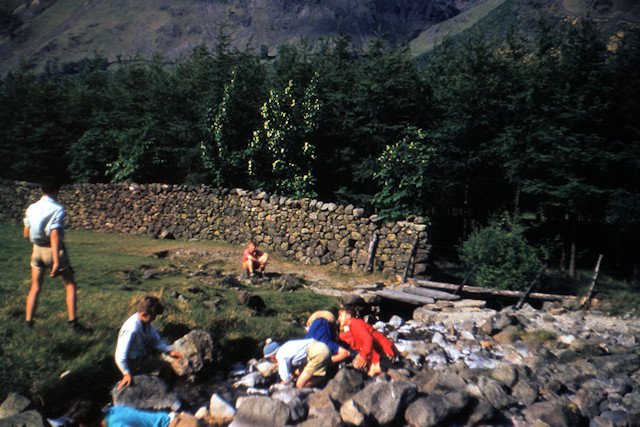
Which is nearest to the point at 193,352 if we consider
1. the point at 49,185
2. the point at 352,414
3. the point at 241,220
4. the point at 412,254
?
the point at 352,414

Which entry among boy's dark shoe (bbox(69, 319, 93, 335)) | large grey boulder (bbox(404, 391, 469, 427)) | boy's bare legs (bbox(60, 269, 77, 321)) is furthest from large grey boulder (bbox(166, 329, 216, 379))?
large grey boulder (bbox(404, 391, 469, 427))

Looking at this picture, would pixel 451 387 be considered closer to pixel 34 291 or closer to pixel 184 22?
pixel 34 291

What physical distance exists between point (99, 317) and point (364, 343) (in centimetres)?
432

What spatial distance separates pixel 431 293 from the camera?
11.3 m

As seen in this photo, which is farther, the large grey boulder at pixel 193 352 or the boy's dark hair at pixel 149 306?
the large grey boulder at pixel 193 352

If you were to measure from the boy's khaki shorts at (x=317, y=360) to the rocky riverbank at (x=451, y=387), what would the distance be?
10.2 inches

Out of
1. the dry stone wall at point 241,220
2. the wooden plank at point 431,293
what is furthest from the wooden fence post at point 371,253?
the wooden plank at point 431,293

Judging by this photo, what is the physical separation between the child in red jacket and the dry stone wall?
22.5 ft

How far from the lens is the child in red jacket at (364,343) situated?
19.9ft

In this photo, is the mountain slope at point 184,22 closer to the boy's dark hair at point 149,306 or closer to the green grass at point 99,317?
the green grass at point 99,317

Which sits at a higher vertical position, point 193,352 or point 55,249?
point 55,249

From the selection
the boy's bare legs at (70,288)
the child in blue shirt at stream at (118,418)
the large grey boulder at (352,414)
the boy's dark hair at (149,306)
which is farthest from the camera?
A: the boy's bare legs at (70,288)

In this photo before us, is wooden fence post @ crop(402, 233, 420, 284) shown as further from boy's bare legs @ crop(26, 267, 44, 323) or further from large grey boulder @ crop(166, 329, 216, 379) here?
boy's bare legs @ crop(26, 267, 44, 323)

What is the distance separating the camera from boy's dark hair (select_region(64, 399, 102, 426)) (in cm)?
423
